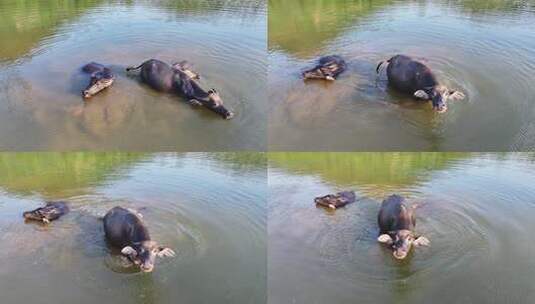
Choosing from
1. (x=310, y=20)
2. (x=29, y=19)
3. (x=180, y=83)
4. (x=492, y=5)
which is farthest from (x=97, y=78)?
(x=492, y=5)

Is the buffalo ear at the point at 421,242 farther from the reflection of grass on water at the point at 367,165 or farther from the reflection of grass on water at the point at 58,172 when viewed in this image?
the reflection of grass on water at the point at 58,172

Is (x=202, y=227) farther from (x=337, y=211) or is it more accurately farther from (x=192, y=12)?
(x=192, y=12)

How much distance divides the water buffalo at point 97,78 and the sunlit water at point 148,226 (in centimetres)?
65

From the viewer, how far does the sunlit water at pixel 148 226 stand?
14.0ft

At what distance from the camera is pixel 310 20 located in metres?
7.93

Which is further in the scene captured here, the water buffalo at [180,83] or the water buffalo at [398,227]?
the water buffalo at [180,83]

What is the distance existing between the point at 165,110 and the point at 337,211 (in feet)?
5.80

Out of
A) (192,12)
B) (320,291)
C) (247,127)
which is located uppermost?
(192,12)

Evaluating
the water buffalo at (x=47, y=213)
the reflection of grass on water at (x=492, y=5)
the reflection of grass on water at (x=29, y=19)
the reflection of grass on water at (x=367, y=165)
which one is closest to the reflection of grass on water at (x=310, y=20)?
the reflection of grass on water at (x=492, y=5)

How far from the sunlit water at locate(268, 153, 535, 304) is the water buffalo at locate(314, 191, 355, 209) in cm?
6

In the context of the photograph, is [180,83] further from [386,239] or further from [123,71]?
[386,239]

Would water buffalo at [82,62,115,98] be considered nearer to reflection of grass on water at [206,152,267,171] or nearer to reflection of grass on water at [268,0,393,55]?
reflection of grass on water at [206,152,267,171]

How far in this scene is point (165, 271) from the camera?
4.38 metres

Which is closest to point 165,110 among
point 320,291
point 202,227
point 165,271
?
point 202,227
